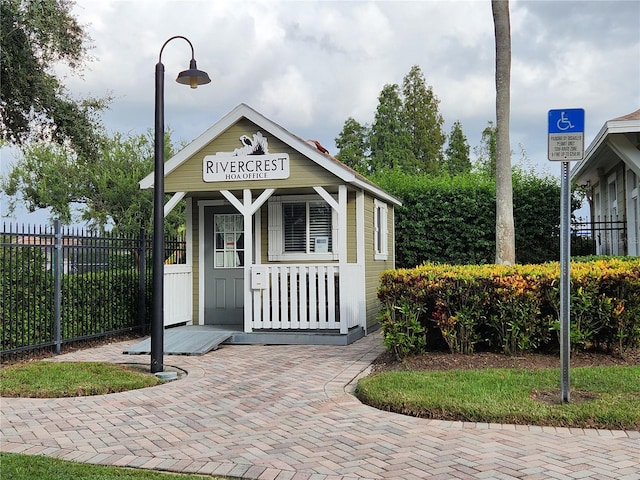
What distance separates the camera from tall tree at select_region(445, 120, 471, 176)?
3362 centimetres

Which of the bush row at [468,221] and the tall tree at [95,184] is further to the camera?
the tall tree at [95,184]

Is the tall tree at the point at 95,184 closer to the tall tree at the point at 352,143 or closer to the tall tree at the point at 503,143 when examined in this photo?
the tall tree at the point at 352,143

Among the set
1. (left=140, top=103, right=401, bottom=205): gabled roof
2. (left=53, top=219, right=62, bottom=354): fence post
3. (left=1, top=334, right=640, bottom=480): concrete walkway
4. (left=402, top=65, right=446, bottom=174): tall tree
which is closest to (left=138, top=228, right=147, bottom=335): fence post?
(left=140, top=103, right=401, bottom=205): gabled roof

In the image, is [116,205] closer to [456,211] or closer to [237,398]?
[456,211]

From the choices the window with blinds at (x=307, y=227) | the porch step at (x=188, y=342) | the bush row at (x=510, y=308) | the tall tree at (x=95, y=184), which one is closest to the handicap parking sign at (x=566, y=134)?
the bush row at (x=510, y=308)

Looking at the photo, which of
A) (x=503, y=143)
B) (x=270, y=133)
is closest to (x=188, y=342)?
(x=270, y=133)

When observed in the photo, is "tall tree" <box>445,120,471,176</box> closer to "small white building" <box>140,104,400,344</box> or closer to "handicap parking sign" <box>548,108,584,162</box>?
"small white building" <box>140,104,400,344</box>

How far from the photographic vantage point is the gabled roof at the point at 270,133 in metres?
10.6

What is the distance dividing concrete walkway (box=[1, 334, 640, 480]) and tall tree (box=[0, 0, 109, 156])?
963cm

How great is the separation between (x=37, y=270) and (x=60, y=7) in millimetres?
8015

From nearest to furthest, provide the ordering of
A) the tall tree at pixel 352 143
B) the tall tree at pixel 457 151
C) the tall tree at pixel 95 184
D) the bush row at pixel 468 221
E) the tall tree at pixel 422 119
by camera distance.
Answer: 1. the bush row at pixel 468 221
2. the tall tree at pixel 95 184
3. the tall tree at pixel 422 119
4. the tall tree at pixel 352 143
5. the tall tree at pixel 457 151

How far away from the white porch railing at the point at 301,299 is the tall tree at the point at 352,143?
2255cm

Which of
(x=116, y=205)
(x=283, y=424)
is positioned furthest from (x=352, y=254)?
(x=116, y=205)

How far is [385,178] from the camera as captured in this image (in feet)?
58.4
